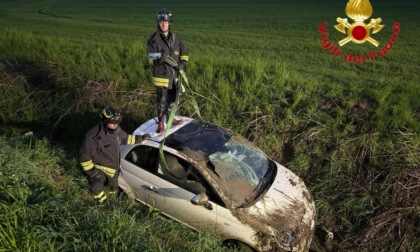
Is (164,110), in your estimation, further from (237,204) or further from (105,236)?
(105,236)

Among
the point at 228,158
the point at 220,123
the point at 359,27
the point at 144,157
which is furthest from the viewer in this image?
the point at 359,27

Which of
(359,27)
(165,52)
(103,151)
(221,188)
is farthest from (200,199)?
(359,27)

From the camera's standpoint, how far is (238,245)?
15.8 feet

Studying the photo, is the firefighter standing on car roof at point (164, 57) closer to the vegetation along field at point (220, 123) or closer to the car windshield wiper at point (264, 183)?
the vegetation along field at point (220, 123)

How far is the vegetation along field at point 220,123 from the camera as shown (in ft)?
13.0

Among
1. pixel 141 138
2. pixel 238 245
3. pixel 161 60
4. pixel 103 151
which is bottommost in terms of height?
pixel 238 245

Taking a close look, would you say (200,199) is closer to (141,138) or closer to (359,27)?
(141,138)

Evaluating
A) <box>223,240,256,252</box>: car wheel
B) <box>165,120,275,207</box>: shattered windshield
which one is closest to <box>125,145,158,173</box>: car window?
<box>165,120,275,207</box>: shattered windshield

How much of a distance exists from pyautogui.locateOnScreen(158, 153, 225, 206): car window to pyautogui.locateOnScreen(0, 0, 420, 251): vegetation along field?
56 cm

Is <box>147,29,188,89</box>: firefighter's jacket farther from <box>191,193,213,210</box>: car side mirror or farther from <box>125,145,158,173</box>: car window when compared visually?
<box>191,193,213,210</box>: car side mirror

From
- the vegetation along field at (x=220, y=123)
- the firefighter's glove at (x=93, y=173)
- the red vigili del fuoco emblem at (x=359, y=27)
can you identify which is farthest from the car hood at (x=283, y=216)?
the red vigili del fuoco emblem at (x=359, y=27)

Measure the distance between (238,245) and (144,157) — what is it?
1.87 meters

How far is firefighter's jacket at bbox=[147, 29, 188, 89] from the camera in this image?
20.1 ft

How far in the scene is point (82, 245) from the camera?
11.3 ft
